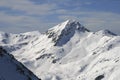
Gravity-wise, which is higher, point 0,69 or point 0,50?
point 0,50

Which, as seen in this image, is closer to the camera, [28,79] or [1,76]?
[1,76]

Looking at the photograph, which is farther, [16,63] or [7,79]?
[16,63]

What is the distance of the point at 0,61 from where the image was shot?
85812mm

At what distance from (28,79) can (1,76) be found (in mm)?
8596

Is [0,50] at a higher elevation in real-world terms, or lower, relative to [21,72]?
higher

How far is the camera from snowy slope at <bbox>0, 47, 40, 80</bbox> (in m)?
83.4

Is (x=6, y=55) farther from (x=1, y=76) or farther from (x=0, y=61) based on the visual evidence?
(x=1, y=76)

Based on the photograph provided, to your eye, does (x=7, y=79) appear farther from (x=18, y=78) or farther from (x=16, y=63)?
(x=16, y=63)

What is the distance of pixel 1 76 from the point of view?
265 feet

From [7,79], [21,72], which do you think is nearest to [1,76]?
[7,79]

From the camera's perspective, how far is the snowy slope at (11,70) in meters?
83.4

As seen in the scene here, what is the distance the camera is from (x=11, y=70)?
3374 inches

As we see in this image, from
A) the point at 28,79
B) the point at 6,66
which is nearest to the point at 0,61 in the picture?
the point at 6,66

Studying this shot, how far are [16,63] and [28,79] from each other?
263 inches
